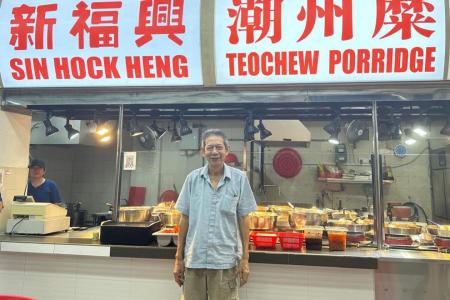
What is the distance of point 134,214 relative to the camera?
300cm

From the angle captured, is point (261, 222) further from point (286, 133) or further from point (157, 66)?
point (286, 133)

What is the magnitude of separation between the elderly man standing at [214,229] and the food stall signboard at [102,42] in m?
0.83

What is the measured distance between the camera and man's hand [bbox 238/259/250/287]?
2000 mm

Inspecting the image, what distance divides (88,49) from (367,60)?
2054 millimetres

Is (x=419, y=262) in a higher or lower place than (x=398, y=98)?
lower

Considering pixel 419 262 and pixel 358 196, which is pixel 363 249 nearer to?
pixel 419 262

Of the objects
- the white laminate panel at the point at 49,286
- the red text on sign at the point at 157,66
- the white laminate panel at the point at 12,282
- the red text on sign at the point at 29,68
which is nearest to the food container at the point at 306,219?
the red text on sign at the point at 157,66

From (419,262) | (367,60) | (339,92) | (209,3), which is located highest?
(209,3)

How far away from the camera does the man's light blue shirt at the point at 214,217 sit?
1.96 meters

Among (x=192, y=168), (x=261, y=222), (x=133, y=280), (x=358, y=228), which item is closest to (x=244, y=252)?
(x=261, y=222)

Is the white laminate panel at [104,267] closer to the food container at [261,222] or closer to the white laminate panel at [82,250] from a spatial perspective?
the white laminate panel at [82,250]

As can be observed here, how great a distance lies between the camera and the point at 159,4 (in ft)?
8.32

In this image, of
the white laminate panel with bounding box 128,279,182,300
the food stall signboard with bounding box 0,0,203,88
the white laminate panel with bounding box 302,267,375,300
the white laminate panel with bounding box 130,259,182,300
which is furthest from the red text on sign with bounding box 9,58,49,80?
the white laminate panel with bounding box 302,267,375,300

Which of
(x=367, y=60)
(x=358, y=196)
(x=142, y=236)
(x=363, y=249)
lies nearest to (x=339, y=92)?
(x=367, y=60)
